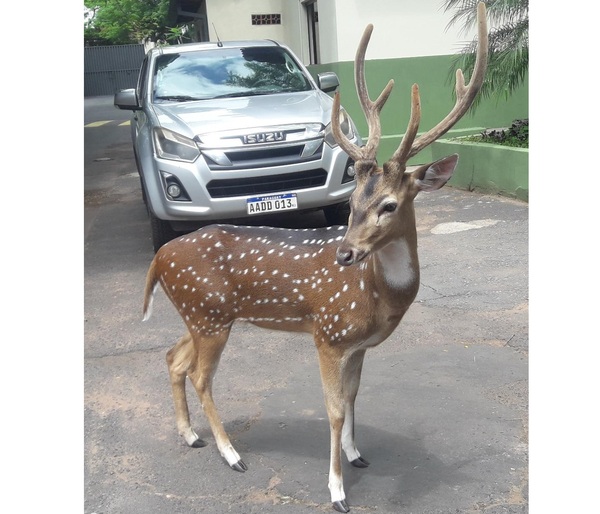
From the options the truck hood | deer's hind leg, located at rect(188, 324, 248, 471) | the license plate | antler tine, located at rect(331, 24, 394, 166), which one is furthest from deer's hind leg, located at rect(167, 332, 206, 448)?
the truck hood

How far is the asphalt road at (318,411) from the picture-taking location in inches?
141

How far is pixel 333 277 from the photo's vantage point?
362cm

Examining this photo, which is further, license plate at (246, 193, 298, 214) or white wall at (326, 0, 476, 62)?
white wall at (326, 0, 476, 62)

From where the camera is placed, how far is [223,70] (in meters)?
7.98

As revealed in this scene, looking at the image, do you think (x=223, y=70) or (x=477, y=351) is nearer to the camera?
(x=477, y=351)

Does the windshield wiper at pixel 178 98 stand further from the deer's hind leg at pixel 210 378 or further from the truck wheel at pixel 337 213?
the deer's hind leg at pixel 210 378

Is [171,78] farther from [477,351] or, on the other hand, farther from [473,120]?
[473,120]

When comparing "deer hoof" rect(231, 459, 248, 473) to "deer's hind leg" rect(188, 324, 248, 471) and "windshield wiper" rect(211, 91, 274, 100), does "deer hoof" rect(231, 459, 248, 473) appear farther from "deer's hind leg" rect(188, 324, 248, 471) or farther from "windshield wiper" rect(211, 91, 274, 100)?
"windshield wiper" rect(211, 91, 274, 100)

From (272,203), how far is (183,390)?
2920 millimetres

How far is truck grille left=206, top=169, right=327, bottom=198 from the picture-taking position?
22.2ft

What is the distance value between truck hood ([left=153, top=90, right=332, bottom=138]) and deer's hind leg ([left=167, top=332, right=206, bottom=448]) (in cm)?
316

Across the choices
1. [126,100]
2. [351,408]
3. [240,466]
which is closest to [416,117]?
[351,408]

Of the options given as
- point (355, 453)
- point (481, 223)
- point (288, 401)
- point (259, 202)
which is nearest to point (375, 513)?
point (355, 453)

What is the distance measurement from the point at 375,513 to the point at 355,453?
1.49ft
